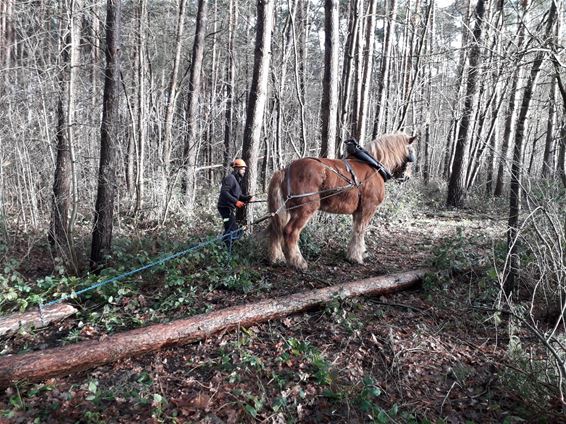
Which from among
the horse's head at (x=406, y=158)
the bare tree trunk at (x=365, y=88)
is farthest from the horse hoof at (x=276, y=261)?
the bare tree trunk at (x=365, y=88)

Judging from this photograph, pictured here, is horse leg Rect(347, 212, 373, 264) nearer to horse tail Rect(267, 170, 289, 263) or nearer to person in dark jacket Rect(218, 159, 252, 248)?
horse tail Rect(267, 170, 289, 263)

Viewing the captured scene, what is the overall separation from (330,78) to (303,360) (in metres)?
6.16

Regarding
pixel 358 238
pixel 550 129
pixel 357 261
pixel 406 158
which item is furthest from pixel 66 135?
pixel 550 129

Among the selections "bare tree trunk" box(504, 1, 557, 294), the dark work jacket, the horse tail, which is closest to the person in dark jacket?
the dark work jacket

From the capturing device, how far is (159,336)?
3633 mm

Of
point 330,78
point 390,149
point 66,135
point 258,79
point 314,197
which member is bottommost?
point 314,197

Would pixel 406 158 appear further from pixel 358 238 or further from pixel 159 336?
pixel 159 336

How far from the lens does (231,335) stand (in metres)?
3.94

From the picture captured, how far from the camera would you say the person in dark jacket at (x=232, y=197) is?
650 centimetres

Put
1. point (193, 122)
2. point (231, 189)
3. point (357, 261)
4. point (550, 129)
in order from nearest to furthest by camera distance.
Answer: point (357, 261) < point (231, 189) < point (550, 129) < point (193, 122)

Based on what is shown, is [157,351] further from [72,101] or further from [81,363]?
[72,101]

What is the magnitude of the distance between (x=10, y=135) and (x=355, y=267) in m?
7.69

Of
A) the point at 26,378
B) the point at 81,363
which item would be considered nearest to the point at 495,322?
the point at 81,363

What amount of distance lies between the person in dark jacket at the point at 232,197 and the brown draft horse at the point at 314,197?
0.99 meters
